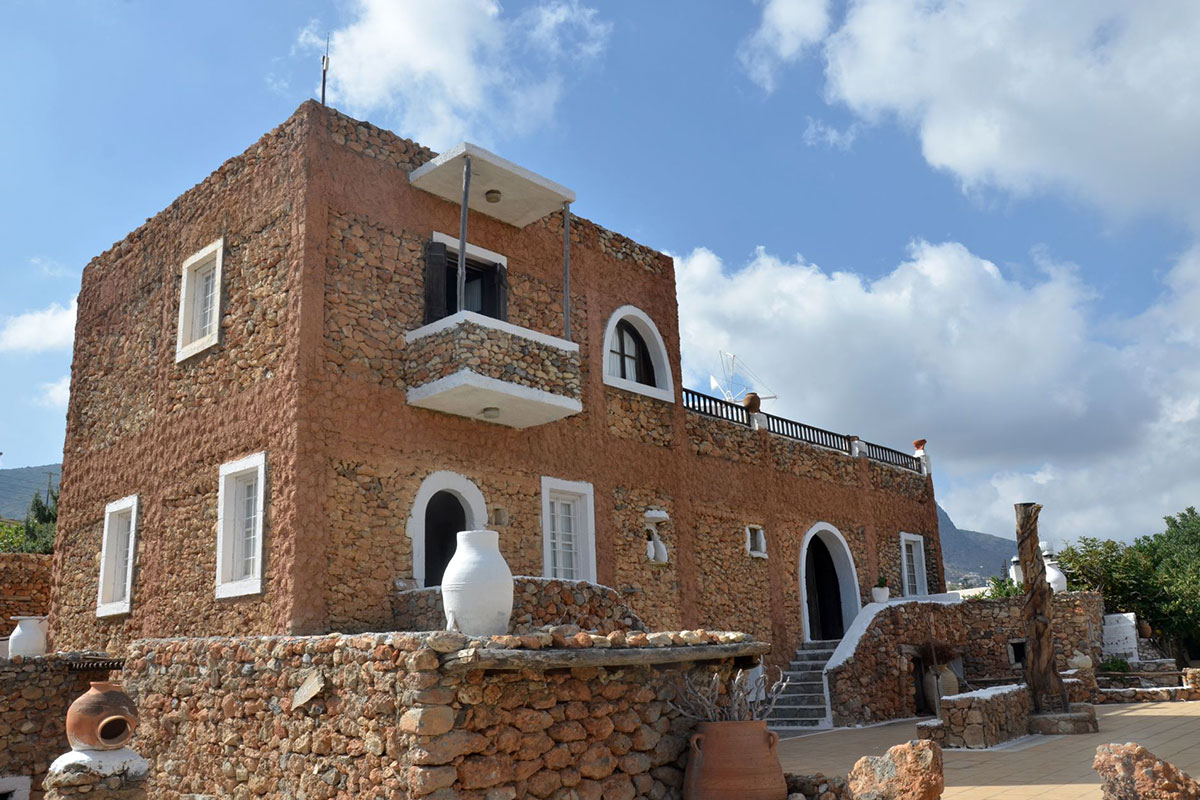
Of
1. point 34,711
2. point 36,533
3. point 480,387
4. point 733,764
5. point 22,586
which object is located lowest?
point 733,764

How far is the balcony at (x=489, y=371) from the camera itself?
11.2m

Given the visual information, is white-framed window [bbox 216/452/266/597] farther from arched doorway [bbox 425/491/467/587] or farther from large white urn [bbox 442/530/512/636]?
large white urn [bbox 442/530/512/636]

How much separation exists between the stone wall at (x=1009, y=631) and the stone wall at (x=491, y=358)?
11484mm

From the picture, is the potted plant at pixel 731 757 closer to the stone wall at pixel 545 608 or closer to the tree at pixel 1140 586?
the stone wall at pixel 545 608

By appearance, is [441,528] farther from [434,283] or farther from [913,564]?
[913,564]

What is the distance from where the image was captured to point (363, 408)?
11.3m

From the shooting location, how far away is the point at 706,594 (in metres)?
15.8

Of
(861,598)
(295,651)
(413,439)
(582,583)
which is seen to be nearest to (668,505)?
(582,583)

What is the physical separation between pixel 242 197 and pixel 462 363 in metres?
4.06

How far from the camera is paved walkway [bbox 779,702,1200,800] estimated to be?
8.90 metres

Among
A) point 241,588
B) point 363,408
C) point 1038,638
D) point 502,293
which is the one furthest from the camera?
point 1038,638

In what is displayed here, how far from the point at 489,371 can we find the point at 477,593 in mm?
4004

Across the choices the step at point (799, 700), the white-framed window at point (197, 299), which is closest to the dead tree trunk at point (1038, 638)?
the step at point (799, 700)

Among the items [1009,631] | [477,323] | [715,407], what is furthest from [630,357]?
[1009,631]
